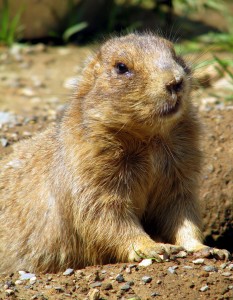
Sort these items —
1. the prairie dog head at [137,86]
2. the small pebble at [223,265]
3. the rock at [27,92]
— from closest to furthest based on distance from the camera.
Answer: the prairie dog head at [137,86], the small pebble at [223,265], the rock at [27,92]

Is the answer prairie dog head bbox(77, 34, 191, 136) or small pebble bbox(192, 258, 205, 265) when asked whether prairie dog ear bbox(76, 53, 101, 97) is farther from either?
small pebble bbox(192, 258, 205, 265)

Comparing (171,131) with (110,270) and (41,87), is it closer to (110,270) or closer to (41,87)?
(110,270)

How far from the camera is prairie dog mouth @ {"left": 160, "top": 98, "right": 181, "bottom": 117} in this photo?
4770mm

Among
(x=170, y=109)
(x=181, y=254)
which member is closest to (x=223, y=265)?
(x=181, y=254)

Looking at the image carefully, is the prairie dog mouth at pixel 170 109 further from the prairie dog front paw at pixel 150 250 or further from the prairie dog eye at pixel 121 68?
the prairie dog front paw at pixel 150 250

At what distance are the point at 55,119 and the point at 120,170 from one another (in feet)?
8.21

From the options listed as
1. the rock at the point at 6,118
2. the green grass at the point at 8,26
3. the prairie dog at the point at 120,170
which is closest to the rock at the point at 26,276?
the prairie dog at the point at 120,170

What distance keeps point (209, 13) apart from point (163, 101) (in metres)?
8.28

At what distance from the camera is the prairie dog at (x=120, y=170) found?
5008 millimetres

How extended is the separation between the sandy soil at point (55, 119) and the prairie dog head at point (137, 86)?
2.23 feet

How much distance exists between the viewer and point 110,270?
5.08 m

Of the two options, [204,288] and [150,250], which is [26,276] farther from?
[204,288]

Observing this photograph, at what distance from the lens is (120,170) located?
17.2ft

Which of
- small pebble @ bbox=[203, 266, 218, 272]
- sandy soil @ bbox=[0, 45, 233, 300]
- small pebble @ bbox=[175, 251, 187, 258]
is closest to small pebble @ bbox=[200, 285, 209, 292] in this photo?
sandy soil @ bbox=[0, 45, 233, 300]
